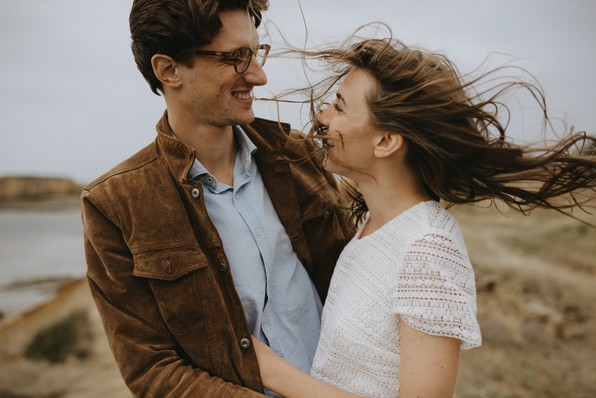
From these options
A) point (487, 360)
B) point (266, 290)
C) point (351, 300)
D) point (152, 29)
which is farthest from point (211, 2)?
point (487, 360)

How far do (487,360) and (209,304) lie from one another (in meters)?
5.09

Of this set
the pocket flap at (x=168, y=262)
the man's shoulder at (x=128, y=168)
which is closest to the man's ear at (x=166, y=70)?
the man's shoulder at (x=128, y=168)

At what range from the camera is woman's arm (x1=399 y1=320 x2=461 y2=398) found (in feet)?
4.91

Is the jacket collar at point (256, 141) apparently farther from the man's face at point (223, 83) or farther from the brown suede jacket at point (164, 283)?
the man's face at point (223, 83)

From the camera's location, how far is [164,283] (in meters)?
1.88

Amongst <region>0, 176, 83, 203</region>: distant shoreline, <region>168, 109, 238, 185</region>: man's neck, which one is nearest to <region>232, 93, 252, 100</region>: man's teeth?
<region>168, 109, 238, 185</region>: man's neck

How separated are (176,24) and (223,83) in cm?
32

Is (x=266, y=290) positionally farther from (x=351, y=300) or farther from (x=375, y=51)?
(x=375, y=51)

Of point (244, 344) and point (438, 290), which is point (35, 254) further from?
point (438, 290)

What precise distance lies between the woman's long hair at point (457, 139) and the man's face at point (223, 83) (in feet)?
1.96

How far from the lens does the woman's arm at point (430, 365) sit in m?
1.50

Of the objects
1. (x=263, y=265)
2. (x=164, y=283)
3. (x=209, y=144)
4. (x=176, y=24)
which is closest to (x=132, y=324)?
(x=164, y=283)

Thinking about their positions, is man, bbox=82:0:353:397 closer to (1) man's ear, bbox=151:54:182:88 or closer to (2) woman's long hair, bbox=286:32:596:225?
(1) man's ear, bbox=151:54:182:88

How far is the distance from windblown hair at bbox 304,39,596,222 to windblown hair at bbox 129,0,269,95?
730mm
